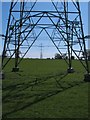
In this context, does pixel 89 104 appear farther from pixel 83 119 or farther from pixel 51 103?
pixel 83 119

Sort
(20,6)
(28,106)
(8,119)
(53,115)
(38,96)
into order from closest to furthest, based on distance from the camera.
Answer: (8,119) → (53,115) → (28,106) → (38,96) → (20,6)

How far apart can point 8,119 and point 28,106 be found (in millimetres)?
1114

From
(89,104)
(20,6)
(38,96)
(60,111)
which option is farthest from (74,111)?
(20,6)

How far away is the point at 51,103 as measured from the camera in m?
6.41

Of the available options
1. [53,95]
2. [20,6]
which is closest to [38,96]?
[53,95]

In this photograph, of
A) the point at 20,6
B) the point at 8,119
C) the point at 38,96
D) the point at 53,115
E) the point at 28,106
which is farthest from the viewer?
the point at 20,6

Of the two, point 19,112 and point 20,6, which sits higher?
point 20,6

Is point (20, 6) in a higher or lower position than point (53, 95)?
higher

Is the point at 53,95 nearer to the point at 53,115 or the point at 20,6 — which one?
the point at 53,115

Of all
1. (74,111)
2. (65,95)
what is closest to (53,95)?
(65,95)

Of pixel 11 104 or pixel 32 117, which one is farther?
pixel 11 104

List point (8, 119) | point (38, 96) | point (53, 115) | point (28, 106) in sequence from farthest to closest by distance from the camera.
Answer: point (38, 96) < point (28, 106) < point (53, 115) < point (8, 119)

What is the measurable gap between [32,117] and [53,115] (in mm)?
370

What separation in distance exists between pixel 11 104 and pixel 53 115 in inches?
47.8
